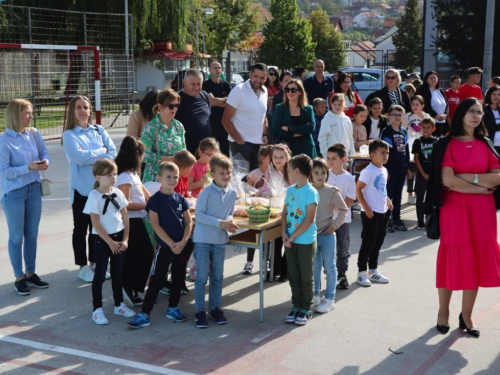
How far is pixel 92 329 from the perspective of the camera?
5773 millimetres

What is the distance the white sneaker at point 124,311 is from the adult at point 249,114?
3.69 m

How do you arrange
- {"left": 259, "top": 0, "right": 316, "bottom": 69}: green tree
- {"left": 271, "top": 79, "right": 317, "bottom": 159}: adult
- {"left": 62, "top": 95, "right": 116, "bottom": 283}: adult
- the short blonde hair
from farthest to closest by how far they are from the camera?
1. {"left": 259, "top": 0, "right": 316, "bottom": 69}: green tree
2. {"left": 271, "top": 79, "right": 317, "bottom": 159}: adult
3. {"left": 62, "top": 95, "right": 116, "bottom": 283}: adult
4. the short blonde hair

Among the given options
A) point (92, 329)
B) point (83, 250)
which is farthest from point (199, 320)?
point (83, 250)

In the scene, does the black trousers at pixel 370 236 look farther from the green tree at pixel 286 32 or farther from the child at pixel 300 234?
the green tree at pixel 286 32

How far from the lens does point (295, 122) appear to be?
30.4 feet

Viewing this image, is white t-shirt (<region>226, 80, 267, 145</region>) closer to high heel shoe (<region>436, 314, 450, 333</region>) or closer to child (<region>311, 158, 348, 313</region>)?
child (<region>311, 158, 348, 313</region>)

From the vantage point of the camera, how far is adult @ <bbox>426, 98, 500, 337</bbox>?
5.44 metres

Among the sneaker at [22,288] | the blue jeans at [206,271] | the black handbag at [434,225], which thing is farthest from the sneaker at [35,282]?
the black handbag at [434,225]

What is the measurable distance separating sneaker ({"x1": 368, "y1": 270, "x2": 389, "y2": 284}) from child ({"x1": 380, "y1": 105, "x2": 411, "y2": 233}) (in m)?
2.36

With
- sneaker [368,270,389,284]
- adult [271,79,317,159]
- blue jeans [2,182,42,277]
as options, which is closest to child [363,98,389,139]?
adult [271,79,317,159]

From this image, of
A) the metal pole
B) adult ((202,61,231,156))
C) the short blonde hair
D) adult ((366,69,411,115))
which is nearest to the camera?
the short blonde hair

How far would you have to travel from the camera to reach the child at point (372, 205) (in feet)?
22.8

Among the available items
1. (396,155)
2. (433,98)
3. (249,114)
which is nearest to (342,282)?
(396,155)

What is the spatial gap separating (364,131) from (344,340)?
5.30 m
